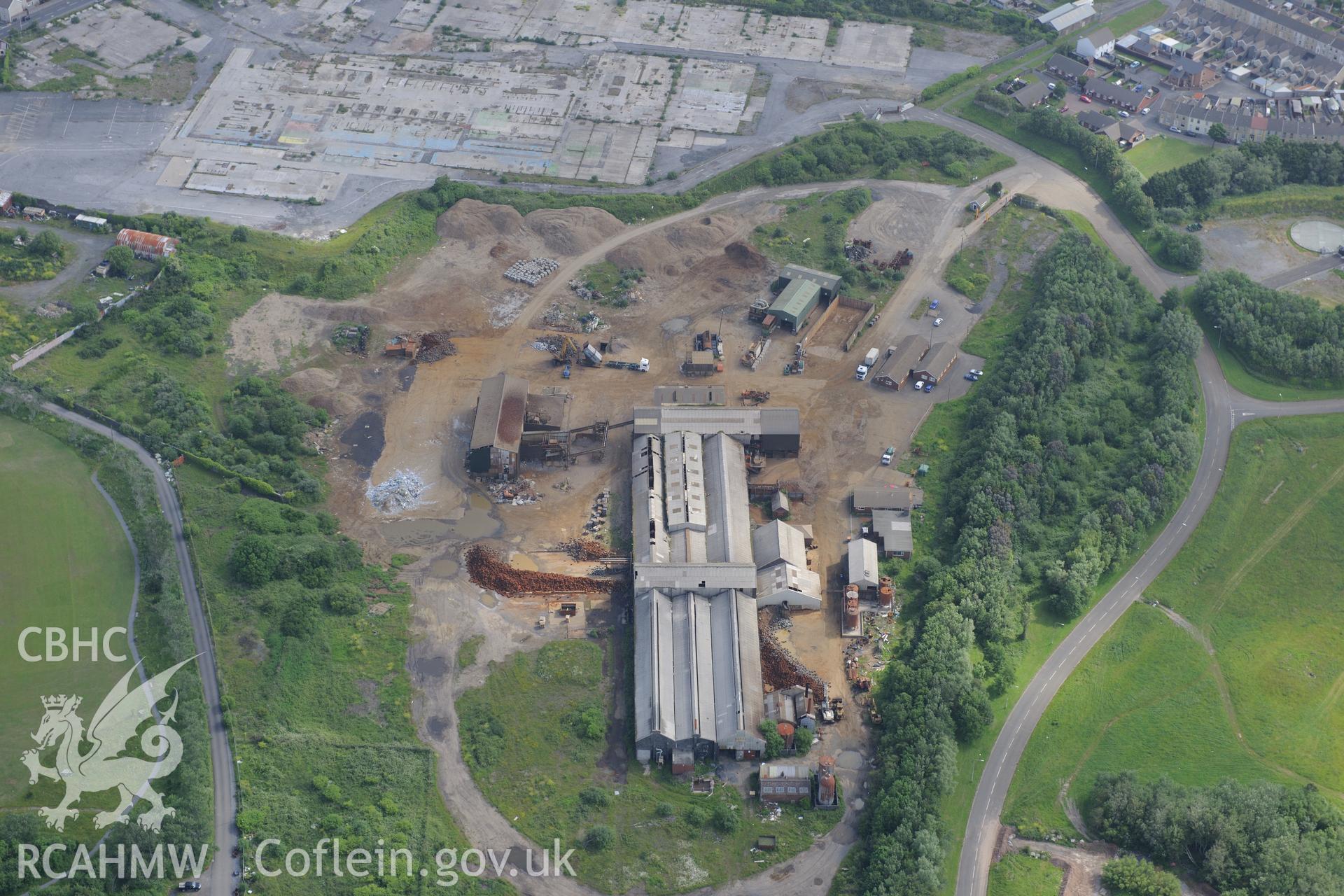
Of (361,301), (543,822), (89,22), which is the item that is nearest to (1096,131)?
(361,301)

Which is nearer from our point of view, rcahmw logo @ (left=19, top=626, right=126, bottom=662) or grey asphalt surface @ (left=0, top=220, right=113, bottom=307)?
rcahmw logo @ (left=19, top=626, right=126, bottom=662)

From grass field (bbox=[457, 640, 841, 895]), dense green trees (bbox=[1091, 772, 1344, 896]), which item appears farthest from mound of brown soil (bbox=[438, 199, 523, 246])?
dense green trees (bbox=[1091, 772, 1344, 896])

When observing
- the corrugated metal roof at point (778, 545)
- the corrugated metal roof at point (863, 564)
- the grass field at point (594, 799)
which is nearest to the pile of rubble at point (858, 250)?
the corrugated metal roof at point (778, 545)

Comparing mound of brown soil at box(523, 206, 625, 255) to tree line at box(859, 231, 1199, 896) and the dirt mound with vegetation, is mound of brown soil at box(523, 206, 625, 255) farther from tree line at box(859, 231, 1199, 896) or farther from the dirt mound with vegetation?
tree line at box(859, 231, 1199, 896)

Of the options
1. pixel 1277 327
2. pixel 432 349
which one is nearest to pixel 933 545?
pixel 1277 327

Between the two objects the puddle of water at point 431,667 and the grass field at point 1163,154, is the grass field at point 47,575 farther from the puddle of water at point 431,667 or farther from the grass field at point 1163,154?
the grass field at point 1163,154

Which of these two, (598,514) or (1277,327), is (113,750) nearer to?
(598,514)
